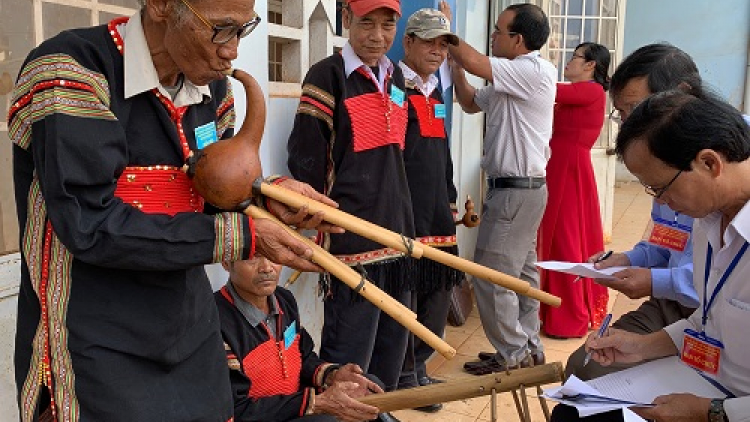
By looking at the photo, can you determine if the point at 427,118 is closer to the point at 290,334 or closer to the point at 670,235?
the point at 670,235

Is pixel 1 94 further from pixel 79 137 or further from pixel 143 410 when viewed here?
pixel 143 410

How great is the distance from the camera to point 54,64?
1.25 metres

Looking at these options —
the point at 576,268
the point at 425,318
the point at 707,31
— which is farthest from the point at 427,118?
the point at 707,31

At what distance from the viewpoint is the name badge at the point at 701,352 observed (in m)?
1.84

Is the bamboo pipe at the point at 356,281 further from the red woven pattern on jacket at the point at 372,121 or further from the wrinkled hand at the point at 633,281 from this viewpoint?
the red woven pattern on jacket at the point at 372,121

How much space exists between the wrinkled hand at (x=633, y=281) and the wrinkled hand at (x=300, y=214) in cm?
124

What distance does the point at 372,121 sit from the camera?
2.87 metres

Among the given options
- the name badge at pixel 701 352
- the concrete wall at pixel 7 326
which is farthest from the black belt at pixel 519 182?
the concrete wall at pixel 7 326

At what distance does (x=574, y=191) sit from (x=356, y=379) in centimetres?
273

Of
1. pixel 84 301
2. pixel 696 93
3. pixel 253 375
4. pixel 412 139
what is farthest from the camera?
pixel 412 139

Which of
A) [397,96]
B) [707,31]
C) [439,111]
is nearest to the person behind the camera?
[397,96]

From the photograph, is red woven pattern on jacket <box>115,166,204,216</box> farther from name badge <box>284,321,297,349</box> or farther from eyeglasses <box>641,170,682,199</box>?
eyeglasses <box>641,170,682,199</box>

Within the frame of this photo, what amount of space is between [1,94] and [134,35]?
2.64 feet

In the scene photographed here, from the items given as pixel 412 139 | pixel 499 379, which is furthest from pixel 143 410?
pixel 412 139
